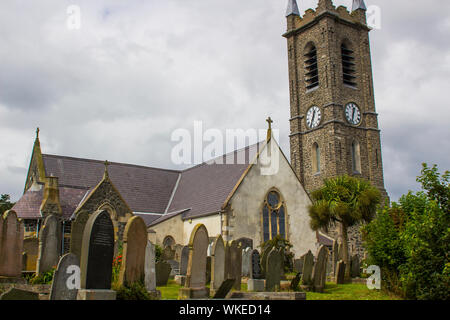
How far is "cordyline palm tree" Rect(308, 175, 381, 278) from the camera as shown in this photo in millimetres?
25203

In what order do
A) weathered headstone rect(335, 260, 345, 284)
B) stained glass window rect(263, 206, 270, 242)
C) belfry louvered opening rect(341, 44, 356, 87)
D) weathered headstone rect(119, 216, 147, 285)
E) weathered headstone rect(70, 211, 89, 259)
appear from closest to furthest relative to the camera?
weathered headstone rect(119, 216, 147, 285), weathered headstone rect(70, 211, 89, 259), weathered headstone rect(335, 260, 345, 284), stained glass window rect(263, 206, 270, 242), belfry louvered opening rect(341, 44, 356, 87)

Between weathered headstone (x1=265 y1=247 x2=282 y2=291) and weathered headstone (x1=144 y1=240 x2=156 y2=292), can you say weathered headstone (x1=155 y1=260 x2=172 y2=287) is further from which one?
weathered headstone (x1=144 y1=240 x2=156 y2=292)

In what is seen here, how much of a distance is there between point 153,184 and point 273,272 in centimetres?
2106

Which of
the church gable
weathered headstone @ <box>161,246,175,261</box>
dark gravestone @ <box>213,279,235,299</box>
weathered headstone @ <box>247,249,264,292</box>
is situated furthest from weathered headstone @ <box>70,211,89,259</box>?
the church gable

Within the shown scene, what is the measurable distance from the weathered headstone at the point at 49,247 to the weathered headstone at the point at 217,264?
5415 millimetres

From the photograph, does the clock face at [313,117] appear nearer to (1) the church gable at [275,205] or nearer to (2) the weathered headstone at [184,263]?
(1) the church gable at [275,205]

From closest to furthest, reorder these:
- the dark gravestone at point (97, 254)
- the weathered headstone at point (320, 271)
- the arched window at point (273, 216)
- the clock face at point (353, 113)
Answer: the dark gravestone at point (97, 254) < the weathered headstone at point (320, 271) < the arched window at point (273, 216) < the clock face at point (353, 113)

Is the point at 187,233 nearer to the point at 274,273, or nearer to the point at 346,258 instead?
the point at 346,258

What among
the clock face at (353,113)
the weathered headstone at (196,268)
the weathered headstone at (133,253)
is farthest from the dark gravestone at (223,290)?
the clock face at (353,113)

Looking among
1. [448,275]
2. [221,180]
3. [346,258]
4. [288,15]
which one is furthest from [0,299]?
[288,15]

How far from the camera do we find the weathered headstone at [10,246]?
14461 mm

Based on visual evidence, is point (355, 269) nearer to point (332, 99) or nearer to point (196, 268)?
point (196, 268)

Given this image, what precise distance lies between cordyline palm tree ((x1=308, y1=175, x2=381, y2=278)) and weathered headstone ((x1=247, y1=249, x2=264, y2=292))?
8771 millimetres

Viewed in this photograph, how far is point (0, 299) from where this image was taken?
8.94 meters
